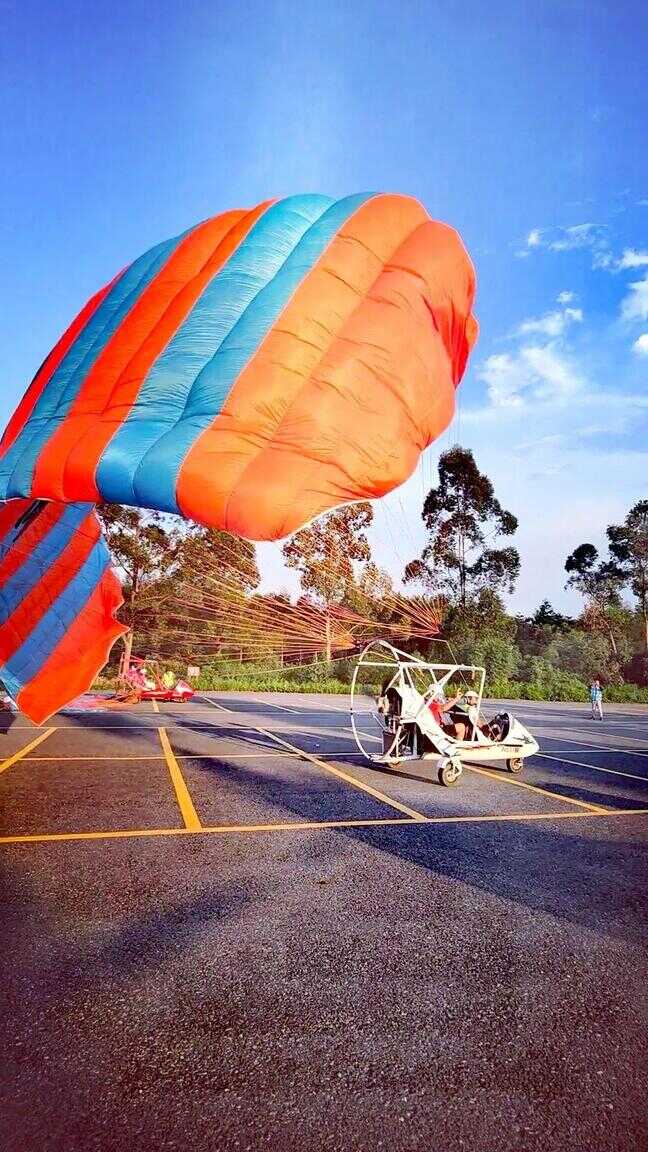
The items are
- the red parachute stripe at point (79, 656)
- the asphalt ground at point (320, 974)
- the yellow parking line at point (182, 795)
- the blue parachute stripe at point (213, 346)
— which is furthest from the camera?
the red parachute stripe at point (79, 656)

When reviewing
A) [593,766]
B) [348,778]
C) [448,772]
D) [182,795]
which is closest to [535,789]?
[448,772]

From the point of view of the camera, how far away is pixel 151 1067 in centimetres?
241

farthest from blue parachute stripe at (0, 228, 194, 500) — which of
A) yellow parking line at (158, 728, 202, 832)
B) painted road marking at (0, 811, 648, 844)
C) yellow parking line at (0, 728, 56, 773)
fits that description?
yellow parking line at (0, 728, 56, 773)

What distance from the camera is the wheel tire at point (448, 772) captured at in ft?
27.1

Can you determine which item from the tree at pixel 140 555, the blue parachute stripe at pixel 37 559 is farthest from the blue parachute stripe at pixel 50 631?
the tree at pixel 140 555

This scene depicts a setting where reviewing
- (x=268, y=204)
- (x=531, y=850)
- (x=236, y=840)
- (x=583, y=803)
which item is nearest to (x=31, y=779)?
(x=236, y=840)

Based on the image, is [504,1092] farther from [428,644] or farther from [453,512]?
[453,512]

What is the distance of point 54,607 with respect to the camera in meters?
7.46

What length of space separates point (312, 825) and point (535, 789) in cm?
378

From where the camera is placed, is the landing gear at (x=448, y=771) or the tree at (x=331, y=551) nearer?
the tree at (x=331, y=551)

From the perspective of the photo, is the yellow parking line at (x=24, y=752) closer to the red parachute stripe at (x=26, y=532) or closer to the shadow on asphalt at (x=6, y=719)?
the shadow on asphalt at (x=6, y=719)

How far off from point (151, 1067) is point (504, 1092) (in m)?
1.44

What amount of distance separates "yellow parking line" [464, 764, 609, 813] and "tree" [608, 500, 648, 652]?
41420 millimetres

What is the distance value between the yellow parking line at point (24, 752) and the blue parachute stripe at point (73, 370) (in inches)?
201
